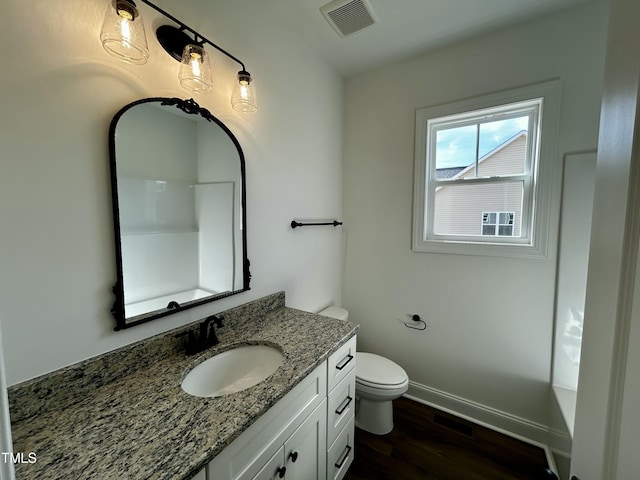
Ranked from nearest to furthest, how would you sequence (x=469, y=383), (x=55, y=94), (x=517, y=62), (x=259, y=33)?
(x=55, y=94)
(x=259, y=33)
(x=517, y=62)
(x=469, y=383)

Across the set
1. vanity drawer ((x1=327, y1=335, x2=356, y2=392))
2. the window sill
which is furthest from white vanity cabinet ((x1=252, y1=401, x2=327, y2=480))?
the window sill

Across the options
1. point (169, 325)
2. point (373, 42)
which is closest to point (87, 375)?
point (169, 325)

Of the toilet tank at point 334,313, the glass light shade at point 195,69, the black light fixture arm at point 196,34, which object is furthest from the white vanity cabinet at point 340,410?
the black light fixture arm at point 196,34

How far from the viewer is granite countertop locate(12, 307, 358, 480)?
61 centimetres

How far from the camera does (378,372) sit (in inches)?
68.5

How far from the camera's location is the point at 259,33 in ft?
4.75

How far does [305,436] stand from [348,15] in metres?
2.22

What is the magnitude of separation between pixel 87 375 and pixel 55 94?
909 millimetres

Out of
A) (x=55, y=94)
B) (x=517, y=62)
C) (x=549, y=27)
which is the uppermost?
(x=549, y=27)

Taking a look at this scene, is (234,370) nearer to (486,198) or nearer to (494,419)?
(494,419)

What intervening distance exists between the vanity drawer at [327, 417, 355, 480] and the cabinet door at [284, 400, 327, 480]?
6 cm

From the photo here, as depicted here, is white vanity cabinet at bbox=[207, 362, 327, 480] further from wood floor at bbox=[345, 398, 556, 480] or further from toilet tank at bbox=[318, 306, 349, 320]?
toilet tank at bbox=[318, 306, 349, 320]

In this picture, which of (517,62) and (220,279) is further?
(517,62)

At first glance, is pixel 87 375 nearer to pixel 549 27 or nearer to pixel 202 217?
pixel 202 217
